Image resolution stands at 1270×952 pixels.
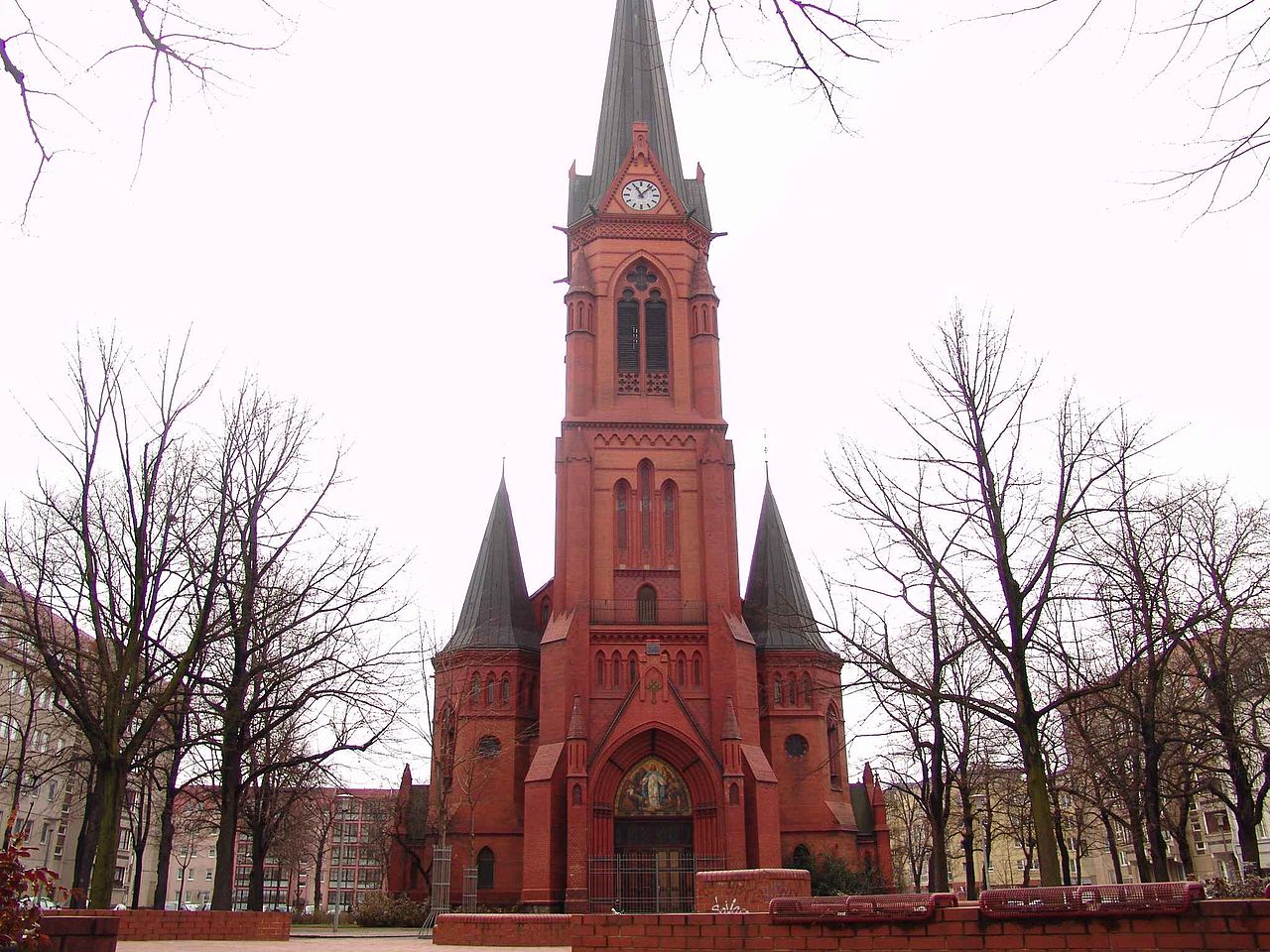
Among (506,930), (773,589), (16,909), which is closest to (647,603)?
(773,589)

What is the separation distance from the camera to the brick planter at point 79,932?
11.5 m

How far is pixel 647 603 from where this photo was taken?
42.1 metres

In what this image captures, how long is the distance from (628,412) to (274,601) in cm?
2293

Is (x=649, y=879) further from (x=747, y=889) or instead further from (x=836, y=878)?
(x=747, y=889)

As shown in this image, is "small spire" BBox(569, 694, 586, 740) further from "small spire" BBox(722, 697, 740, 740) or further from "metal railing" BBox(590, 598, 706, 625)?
"small spire" BBox(722, 697, 740, 740)

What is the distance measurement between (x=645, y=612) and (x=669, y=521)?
3886 mm

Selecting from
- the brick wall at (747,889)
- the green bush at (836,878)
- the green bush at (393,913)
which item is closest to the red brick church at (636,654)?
the green bush at (836,878)

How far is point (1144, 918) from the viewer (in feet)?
44.4

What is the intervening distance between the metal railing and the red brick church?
88 millimetres

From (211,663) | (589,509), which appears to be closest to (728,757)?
(589,509)

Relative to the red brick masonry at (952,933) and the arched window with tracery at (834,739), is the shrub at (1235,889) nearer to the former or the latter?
the red brick masonry at (952,933)

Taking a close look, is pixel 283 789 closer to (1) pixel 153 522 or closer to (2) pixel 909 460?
(1) pixel 153 522

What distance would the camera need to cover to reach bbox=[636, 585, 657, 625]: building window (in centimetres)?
4172

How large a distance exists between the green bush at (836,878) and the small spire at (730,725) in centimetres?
513
